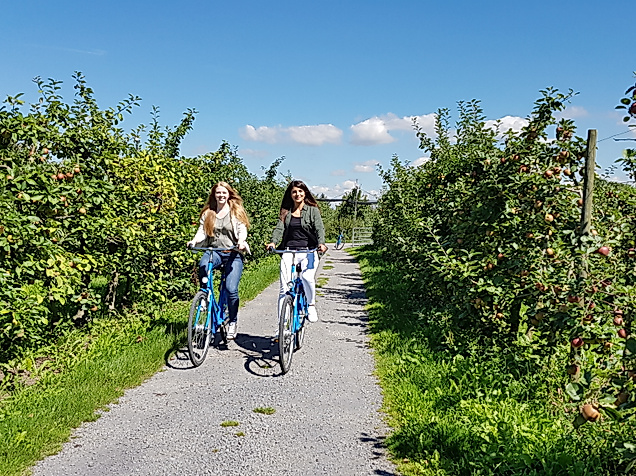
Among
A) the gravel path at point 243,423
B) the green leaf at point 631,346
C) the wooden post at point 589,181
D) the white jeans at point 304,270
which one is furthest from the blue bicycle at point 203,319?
the green leaf at point 631,346

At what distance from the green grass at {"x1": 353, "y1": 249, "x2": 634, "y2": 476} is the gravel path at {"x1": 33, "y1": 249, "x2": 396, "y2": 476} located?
217 mm

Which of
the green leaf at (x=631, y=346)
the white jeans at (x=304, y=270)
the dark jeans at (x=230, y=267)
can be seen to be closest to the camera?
the green leaf at (x=631, y=346)

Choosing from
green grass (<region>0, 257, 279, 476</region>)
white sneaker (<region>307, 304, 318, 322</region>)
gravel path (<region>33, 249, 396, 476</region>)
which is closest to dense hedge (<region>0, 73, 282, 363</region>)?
green grass (<region>0, 257, 279, 476</region>)

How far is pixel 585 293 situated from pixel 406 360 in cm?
238

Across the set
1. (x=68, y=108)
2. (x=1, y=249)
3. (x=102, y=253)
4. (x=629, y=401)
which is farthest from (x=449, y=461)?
(x=68, y=108)

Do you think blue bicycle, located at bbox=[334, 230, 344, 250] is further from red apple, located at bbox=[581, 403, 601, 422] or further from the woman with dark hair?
red apple, located at bbox=[581, 403, 601, 422]

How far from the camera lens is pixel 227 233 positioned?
21.0 feet

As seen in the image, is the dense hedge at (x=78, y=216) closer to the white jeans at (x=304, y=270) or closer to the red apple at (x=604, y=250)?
the white jeans at (x=304, y=270)

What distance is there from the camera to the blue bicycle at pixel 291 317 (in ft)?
17.9

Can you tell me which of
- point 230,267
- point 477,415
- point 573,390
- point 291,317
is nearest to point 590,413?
point 573,390

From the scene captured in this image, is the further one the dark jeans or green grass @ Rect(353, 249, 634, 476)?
the dark jeans

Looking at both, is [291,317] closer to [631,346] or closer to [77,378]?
[77,378]

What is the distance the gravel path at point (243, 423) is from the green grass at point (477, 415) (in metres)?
0.22

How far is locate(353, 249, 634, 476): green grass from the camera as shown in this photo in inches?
135
